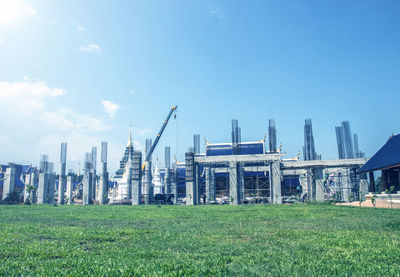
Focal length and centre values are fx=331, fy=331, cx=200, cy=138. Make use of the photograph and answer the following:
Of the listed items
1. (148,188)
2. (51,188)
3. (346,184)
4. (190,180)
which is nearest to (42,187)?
(51,188)

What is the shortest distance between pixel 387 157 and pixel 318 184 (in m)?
8.59

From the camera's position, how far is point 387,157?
30.7 metres

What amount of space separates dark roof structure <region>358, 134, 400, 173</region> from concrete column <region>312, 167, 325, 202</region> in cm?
521

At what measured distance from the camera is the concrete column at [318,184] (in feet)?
122

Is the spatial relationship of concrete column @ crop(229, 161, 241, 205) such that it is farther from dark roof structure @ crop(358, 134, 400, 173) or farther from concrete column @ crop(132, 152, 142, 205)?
dark roof structure @ crop(358, 134, 400, 173)

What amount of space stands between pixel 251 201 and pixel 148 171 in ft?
48.8

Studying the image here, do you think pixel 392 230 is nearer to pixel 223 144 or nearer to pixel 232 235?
pixel 232 235

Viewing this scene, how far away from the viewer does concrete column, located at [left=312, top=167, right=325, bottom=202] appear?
37162 mm

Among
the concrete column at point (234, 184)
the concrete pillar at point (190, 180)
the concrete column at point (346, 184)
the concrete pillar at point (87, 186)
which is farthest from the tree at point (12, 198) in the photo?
the concrete column at point (346, 184)

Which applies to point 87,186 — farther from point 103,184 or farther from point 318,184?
point 318,184

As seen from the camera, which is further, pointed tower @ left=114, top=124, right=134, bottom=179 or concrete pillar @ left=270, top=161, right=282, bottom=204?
pointed tower @ left=114, top=124, right=134, bottom=179

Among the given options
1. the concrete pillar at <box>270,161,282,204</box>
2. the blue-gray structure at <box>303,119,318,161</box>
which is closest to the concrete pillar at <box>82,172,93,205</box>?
the concrete pillar at <box>270,161,282,204</box>

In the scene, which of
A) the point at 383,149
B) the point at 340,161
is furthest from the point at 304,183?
the point at 383,149

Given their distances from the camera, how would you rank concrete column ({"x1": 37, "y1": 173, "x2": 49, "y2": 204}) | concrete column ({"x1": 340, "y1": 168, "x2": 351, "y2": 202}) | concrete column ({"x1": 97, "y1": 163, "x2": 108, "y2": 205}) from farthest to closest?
1. concrete column ({"x1": 97, "y1": 163, "x2": 108, "y2": 205})
2. concrete column ({"x1": 37, "y1": 173, "x2": 49, "y2": 204})
3. concrete column ({"x1": 340, "y1": 168, "x2": 351, "y2": 202})
